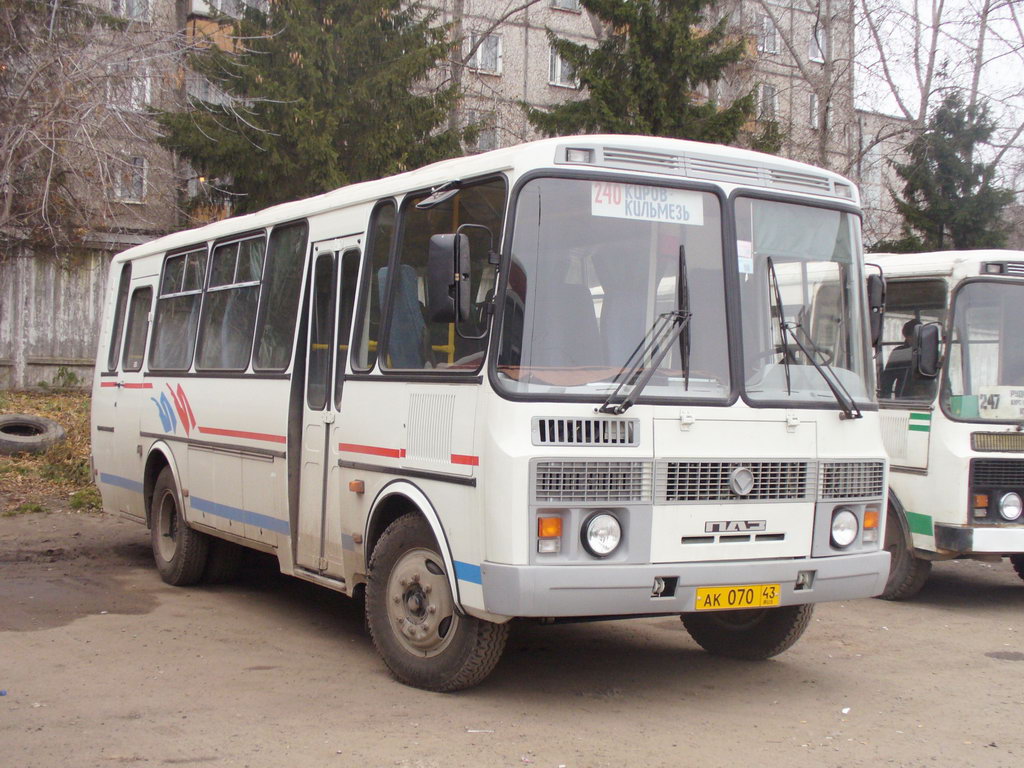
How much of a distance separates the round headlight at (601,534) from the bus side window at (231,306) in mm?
3928

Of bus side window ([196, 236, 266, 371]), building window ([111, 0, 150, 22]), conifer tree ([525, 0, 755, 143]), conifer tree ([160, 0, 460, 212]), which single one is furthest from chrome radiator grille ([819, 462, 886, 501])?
building window ([111, 0, 150, 22])

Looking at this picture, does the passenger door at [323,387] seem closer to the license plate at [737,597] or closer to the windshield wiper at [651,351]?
the windshield wiper at [651,351]

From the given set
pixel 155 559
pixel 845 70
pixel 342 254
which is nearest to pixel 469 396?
pixel 342 254

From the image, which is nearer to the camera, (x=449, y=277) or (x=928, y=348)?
(x=449, y=277)

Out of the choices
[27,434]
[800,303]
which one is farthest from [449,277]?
[27,434]

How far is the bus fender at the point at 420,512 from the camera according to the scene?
259 inches

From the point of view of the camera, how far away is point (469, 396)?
21.4 ft

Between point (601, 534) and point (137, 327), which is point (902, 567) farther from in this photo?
point (137, 327)

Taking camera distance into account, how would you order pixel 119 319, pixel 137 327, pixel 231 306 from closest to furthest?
1. pixel 231 306
2. pixel 137 327
3. pixel 119 319

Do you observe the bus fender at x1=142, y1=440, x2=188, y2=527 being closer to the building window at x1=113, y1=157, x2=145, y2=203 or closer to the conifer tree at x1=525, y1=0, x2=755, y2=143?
the building window at x1=113, y1=157, x2=145, y2=203

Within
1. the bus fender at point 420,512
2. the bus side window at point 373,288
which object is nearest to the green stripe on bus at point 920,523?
the bus fender at point 420,512

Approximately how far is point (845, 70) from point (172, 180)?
15.4 metres

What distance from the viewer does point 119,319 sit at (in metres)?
12.1

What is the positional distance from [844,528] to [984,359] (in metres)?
3.82
